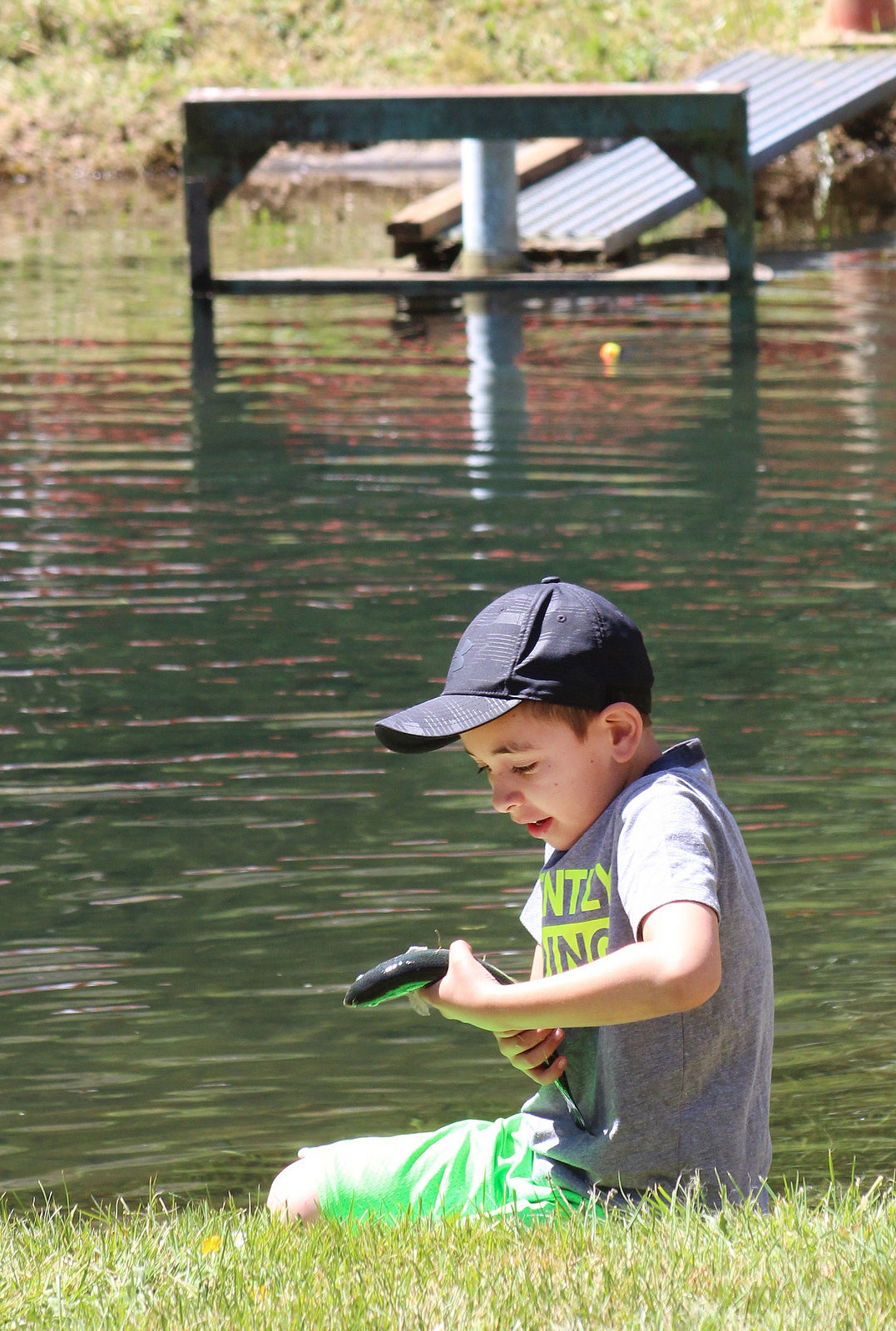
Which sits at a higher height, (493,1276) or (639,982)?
(639,982)

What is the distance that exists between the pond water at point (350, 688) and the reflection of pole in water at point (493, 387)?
42 mm

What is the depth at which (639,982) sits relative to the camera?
2355 mm

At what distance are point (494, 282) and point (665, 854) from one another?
10554 mm

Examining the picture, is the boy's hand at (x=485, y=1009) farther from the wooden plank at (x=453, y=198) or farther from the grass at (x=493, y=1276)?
the wooden plank at (x=453, y=198)

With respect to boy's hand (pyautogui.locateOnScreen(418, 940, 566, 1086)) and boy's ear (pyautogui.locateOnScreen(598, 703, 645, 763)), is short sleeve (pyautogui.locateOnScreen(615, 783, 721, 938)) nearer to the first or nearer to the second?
boy's ear (pyautogui.locateOnScreen(598, 703, 645, 763))

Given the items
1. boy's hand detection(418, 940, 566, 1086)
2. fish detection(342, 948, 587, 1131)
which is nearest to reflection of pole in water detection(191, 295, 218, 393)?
fish detection(342, 948, 587, 1131)

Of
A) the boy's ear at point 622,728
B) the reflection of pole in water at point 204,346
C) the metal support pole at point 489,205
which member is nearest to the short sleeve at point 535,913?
the boy's ear at point 622,728

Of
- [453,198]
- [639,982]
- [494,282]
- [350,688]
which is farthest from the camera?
[453,198]

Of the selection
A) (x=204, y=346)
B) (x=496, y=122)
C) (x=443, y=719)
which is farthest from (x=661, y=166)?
(x=443, y=719)

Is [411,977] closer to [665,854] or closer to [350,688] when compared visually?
[665,854]

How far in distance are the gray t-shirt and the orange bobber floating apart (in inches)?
754

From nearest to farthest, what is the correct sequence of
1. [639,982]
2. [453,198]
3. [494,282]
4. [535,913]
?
[639,982]
[535,913]
[494,282]
[453,198]

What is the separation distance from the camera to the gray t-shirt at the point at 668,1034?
8.39ft

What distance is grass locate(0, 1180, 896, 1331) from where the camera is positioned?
7.95 feet
